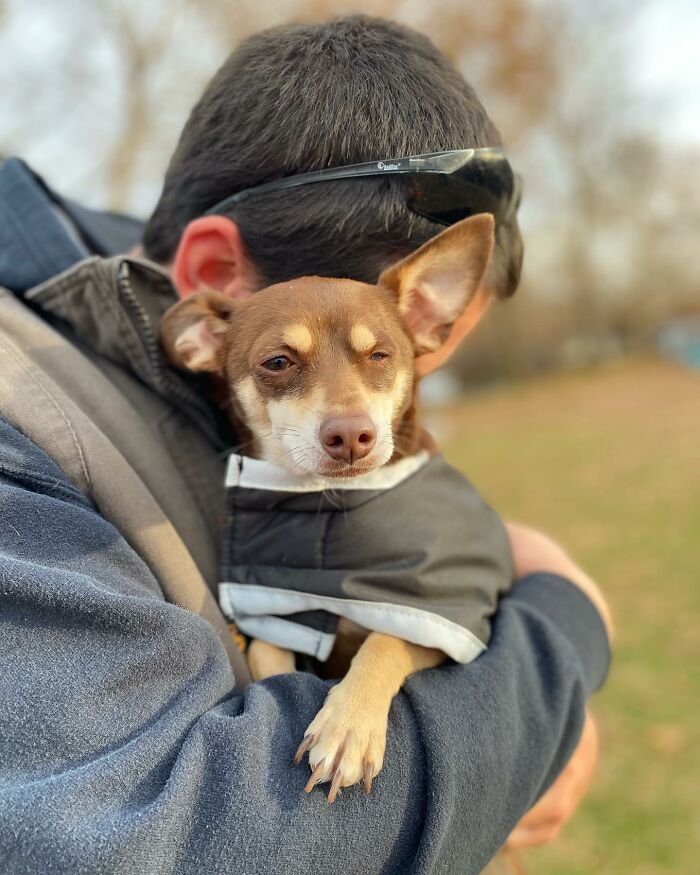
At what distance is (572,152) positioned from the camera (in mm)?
27781

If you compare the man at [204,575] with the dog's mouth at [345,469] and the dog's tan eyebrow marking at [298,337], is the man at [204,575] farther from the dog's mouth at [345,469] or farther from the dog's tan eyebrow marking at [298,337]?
the dog's mouth at [345,469]

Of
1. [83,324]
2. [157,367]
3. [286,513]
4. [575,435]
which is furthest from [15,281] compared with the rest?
[575,435]

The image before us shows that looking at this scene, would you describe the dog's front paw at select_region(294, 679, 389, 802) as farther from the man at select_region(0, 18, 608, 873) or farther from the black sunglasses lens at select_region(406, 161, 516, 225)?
the black sunglasses lens at select_region(406, 161, 516, 225)

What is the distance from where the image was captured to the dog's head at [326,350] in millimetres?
1743

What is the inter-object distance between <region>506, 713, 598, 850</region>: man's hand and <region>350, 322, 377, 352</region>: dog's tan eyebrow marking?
106 centimetres

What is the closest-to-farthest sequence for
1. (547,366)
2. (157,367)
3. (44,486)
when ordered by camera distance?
(44,486) → (157,367) → (547,366)

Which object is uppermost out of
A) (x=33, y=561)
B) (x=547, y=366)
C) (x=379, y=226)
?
(x=379, y=226)

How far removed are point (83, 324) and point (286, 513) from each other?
69 cm

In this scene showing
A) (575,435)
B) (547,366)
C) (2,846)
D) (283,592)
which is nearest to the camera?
(2,846)

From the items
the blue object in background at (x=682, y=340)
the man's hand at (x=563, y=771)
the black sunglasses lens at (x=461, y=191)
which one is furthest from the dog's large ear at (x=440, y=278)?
the blue object in background at (x=682, y=340)

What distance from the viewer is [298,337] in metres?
1.82

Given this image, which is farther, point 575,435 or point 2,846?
point 575,435

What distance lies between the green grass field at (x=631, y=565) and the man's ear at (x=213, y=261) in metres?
3.37

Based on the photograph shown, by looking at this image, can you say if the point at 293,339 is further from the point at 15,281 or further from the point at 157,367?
the point at 15,281
